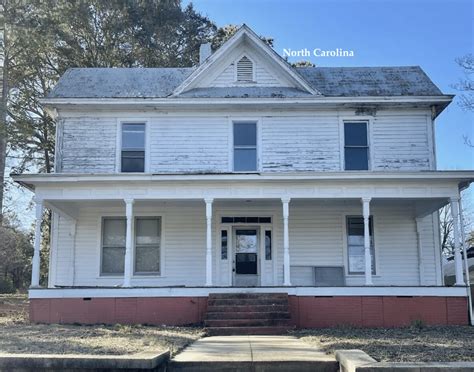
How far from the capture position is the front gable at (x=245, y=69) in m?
16.9

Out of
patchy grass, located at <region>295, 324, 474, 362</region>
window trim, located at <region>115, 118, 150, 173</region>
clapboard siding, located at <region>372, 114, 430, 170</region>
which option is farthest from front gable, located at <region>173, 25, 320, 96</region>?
patchy grass, located at <region>295, 324, 474, 362</region>

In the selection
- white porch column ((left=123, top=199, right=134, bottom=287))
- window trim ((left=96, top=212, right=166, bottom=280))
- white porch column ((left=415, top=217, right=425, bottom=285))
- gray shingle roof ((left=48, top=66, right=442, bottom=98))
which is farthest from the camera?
gray shingle roof ((left=48, top=66, right=442, bottom=98))

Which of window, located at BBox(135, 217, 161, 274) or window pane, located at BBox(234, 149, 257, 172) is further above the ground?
window pane, located at BBox(234, 149, 257, 172)

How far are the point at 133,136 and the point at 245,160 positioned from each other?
3.50m

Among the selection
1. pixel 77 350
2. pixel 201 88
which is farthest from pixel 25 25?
pixel 77 350

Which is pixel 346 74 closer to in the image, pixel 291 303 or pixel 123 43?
pixel 291 303

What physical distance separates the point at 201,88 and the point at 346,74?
4875 mm

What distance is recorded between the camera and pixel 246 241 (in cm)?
1678

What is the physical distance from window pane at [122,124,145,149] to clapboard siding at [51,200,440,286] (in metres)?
1.87

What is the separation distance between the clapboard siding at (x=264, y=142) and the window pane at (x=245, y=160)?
269 mm

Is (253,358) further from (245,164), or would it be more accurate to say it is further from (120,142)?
(120,142)

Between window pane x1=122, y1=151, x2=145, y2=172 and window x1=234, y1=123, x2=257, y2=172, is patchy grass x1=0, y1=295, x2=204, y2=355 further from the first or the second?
window x1=234, y1=123, x2=257, y2=172

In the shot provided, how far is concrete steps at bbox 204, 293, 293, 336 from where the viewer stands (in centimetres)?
1289

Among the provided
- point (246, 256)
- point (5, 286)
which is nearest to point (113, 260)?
point (246, 256)
